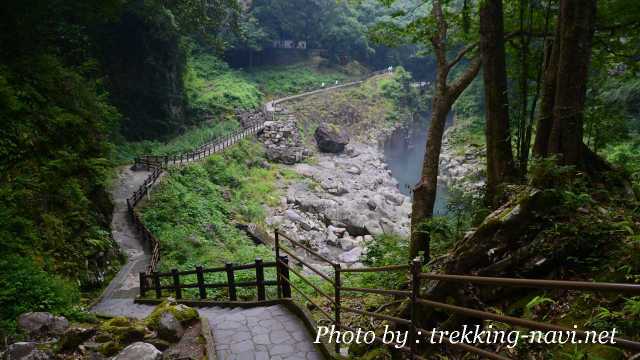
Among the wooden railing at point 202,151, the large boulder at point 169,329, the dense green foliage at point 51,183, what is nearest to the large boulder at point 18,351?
the large boulder at point 169,329

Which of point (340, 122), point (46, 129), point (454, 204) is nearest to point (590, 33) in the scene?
point (454, 204)

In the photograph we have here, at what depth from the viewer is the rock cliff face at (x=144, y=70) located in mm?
26891

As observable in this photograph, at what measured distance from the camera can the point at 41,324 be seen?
622 centimetres

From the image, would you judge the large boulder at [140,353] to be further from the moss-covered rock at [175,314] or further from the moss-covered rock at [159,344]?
the moss-covered rock at [175,314]

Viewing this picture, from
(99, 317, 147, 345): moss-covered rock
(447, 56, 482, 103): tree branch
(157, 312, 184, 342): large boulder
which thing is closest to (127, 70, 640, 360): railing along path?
(157, 312, 184, 342): large boulder

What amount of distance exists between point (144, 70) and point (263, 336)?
27740 mm

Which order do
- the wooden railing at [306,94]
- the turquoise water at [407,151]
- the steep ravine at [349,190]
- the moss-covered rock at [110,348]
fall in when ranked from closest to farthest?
the moss-covered rock at [110,348], the steep ravine at [349,190], the wooden railing at [306,94], the turquoise water at [407,151]

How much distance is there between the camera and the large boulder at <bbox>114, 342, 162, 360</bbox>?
4723 millimetres

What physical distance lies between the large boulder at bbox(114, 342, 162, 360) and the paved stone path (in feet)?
2.86

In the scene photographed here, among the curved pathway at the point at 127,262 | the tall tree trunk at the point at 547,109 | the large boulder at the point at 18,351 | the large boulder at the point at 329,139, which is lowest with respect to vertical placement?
the curved pathway at the point at 127,262

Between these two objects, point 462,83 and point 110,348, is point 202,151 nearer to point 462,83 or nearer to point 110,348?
point 462,83

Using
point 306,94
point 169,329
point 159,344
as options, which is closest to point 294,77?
point 306,94

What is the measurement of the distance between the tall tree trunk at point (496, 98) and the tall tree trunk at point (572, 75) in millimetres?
1365

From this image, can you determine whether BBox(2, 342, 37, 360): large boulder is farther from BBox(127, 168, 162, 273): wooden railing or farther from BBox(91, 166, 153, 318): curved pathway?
BBox(127, 168, 162, 273): wooden railing
